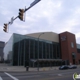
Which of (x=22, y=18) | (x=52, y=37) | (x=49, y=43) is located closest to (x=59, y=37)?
(x=52, y=37)

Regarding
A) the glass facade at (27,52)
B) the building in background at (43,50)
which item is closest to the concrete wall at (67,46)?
the building in background at (43,50)

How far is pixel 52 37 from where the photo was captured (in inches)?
2968

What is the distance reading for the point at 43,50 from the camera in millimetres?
65250

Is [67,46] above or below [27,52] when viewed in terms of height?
above

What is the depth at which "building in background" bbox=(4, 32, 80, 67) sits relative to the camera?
57.0 metres

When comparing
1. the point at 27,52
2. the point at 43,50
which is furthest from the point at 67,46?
the point at 27,52

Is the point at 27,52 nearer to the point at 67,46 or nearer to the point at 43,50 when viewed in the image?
the point at 43,50

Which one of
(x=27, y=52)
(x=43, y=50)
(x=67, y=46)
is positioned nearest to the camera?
(x=27, y=52)

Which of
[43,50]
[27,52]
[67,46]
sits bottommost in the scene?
[27,52]

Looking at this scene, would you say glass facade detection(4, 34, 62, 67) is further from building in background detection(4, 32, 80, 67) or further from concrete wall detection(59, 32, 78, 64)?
concrete wall detection(59, 32, 78, 64)

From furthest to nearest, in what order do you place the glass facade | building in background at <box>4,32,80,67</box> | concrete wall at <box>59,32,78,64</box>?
concrete wall at <box>59,32,78,64</box> → building in background at <box>4,32,80,67</box> → the glass facade

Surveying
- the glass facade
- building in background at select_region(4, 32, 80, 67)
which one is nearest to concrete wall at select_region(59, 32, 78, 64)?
building in background at select_region(4, 32, 80, 67)

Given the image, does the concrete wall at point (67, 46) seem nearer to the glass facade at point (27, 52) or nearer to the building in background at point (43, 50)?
the building in background at point (43, 50)

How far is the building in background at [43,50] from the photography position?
56969 millimetres
